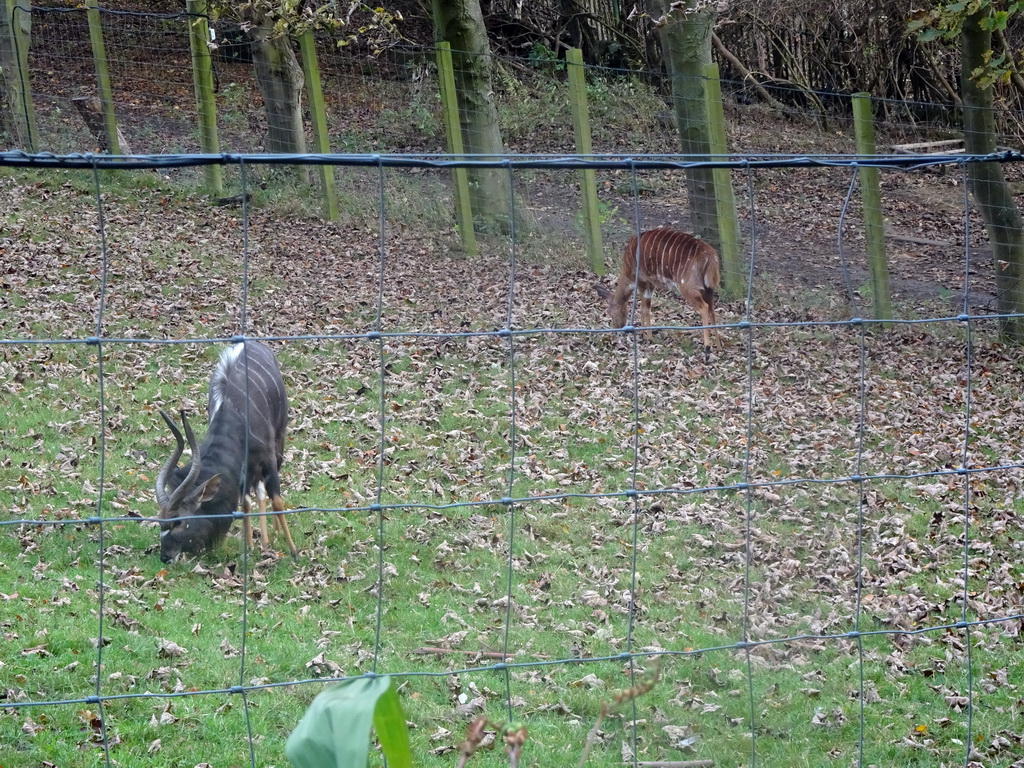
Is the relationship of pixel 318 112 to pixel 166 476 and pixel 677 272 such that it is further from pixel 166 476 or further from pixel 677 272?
pixel 166 476

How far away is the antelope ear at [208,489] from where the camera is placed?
17.3ft

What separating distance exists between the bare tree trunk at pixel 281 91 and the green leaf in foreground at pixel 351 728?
11325mm

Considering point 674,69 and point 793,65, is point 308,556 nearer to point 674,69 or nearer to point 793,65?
point 674,69

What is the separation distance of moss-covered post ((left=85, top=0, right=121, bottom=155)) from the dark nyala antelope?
7224 mm

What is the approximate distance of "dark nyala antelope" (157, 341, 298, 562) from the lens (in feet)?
17.3

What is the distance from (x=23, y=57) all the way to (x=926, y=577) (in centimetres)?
1084

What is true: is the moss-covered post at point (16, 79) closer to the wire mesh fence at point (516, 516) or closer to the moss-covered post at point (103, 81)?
the moss-covered post at point (103, 81)

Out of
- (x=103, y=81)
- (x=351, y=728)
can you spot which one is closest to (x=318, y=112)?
(x=103, y=81)

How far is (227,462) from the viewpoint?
219 inches

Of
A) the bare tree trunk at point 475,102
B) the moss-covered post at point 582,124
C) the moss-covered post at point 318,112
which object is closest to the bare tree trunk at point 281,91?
the moss-covered post at point 318,112

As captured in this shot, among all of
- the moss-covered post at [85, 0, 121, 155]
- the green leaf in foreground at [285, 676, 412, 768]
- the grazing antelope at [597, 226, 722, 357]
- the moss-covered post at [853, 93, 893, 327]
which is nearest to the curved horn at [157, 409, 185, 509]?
the green leaf in foreground at [285, 676, 412, 768]

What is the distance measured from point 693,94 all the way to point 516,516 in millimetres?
5683

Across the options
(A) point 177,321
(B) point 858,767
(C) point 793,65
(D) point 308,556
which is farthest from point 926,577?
(C) point 793,65

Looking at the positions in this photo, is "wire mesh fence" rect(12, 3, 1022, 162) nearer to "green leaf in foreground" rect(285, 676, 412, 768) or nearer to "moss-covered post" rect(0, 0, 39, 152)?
"moss-covered post" rect(0, 0, 39, 152)
